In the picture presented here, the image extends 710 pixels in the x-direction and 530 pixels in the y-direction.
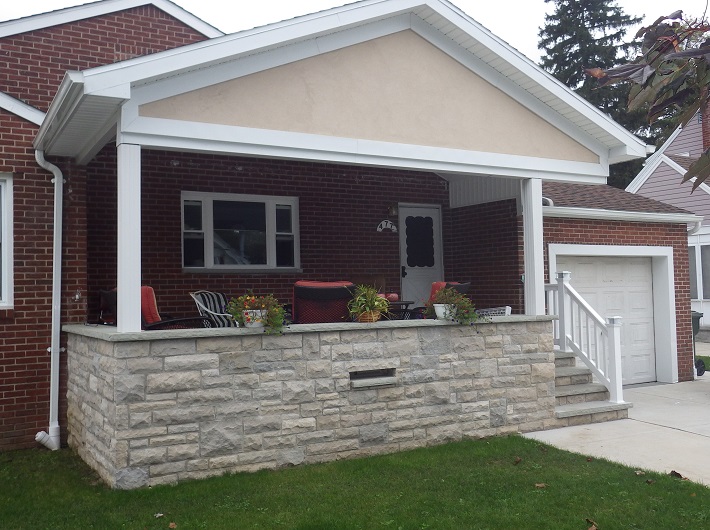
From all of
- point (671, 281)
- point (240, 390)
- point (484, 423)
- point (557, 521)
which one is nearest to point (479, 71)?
point (484, 423)

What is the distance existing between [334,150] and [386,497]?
3.55 m

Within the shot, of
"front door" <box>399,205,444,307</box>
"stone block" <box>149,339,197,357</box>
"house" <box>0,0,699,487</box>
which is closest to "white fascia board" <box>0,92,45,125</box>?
"house" <box>0,0,699,487</box>

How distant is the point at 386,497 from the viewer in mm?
5852

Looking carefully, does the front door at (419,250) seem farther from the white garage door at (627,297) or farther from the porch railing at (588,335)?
the white garage door at (627,297)

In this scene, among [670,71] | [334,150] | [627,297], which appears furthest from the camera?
[627,297]

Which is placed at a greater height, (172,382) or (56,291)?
(56,291)

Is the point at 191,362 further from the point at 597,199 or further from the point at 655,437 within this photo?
the point at 597,199

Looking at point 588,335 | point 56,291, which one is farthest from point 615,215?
point 56,291

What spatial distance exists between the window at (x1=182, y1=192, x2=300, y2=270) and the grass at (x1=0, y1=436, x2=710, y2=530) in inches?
135

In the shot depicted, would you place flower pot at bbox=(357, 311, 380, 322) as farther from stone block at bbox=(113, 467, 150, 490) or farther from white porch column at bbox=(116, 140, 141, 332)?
stone block at bbox=(113, 467, 150, 490)

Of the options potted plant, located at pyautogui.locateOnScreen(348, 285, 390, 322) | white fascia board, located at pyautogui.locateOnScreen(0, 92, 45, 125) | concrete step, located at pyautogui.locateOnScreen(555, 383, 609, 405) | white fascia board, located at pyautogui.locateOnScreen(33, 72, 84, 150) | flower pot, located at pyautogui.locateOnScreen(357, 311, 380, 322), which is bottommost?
concrete step, located at pyautogui.locateOnScreen(555, 383, 609, 405)

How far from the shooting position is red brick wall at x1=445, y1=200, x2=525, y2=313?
35.6 ft

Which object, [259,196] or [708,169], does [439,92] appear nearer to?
[259,196]

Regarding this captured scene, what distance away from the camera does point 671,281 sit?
12539 millimetres
